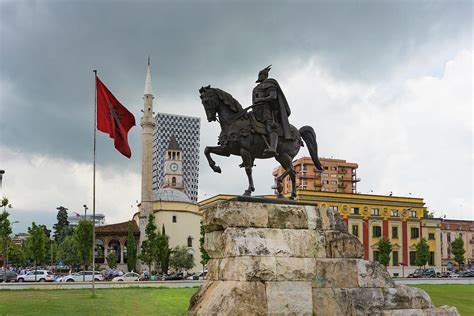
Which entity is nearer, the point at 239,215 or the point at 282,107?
the point at 239,215

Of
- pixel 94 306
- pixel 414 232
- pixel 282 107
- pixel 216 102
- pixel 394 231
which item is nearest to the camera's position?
pixel 216 102

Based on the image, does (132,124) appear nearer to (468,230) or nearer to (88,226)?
(88,226)

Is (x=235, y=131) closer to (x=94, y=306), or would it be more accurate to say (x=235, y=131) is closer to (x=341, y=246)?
(x=341, y=246)

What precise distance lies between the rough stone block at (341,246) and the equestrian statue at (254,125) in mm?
1825

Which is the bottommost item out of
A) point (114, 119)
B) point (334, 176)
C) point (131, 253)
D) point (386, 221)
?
point (131, 253)

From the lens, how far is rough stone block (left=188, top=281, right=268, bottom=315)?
10852 millimetres

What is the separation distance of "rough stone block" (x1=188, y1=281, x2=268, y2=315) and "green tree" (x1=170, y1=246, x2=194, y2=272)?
59.6m

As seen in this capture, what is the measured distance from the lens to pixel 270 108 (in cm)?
1366

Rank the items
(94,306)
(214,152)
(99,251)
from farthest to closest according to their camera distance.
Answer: (99,251)
(94,306)
(214,152)

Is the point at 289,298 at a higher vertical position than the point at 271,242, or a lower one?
lower

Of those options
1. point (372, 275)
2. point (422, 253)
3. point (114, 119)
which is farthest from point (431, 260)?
point (372, 275)

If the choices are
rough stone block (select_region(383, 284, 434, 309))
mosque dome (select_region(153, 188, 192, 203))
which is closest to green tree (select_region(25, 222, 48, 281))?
mosque dome (select_region(153, 188, 192, 203))

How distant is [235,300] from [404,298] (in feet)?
15.0

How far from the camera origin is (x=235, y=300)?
35.8 ft
